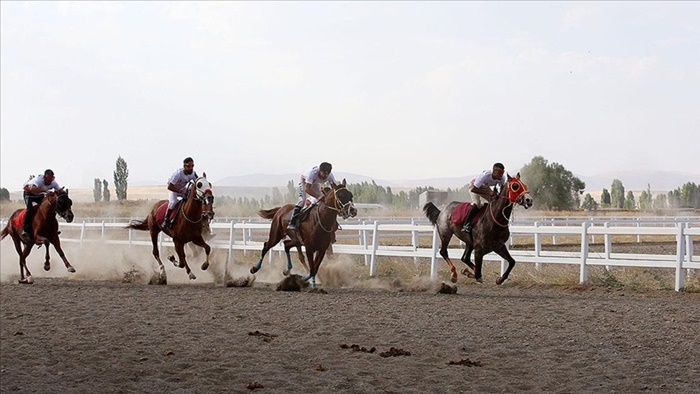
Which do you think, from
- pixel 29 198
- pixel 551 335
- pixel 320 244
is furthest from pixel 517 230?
pixel 29 198

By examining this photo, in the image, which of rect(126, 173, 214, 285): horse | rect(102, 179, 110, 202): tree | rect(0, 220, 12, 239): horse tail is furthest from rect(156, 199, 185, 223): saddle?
rect(102, 179, 110, 202): tree

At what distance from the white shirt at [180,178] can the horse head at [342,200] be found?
364cm

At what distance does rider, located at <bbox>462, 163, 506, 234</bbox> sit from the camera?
672 inches

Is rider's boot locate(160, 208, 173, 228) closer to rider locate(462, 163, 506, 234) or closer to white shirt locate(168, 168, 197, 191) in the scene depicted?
white shirt locate(168, 168, 197, 191)

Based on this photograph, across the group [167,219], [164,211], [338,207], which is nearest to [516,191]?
[338,207]

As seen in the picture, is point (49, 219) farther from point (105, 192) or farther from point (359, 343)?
point (105, 192)

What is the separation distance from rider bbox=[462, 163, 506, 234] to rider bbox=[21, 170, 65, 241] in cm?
944

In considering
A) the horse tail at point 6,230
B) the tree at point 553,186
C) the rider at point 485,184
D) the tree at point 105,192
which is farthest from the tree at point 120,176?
the rider at point 485,184

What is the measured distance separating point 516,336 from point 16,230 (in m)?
14.3

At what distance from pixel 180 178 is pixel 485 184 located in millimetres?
6711

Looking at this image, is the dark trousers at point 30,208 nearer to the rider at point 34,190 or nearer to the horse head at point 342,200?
the rider at point 34,190

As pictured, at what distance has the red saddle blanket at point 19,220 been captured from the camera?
73.2 feet

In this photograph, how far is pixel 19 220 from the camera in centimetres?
2248

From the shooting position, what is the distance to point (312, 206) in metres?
19.1
